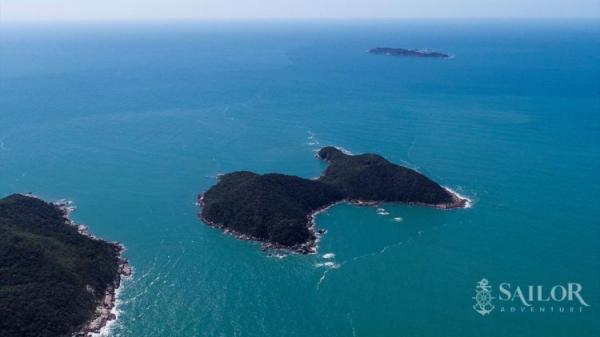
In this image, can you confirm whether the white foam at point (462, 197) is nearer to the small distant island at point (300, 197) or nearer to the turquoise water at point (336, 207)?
the small distant island at point (300, 197)

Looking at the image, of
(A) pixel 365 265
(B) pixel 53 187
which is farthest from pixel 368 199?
(B) pixel 53 187

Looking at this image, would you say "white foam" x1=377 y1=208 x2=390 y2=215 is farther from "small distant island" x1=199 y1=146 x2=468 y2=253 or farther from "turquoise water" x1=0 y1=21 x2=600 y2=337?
"small distant island" x1=199 y1=146 x2=468 y2=253

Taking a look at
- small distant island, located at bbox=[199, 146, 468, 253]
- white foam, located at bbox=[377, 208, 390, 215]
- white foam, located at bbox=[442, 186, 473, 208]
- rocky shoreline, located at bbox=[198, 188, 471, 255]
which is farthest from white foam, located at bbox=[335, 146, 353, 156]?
white foam, located at bbox=[377, 208, 390, 215]

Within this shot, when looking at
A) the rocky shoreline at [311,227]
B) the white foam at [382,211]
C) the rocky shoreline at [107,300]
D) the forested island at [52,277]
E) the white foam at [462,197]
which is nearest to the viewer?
the forested island at [52,277]

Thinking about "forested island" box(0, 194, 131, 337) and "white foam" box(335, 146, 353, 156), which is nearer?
"forested island" box(0, 194, 131, 337)

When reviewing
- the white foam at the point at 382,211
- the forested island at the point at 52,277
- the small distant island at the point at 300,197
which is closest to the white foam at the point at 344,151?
the small distant island at the point at 300,197

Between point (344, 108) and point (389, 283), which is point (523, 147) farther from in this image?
point (389, 283)

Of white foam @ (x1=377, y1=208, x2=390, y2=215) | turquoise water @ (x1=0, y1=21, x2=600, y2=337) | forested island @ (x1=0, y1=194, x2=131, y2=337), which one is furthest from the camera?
white foam @ (x1=377, y1=208, x2=390, y2=215)

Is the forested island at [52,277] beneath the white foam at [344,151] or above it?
beneath
